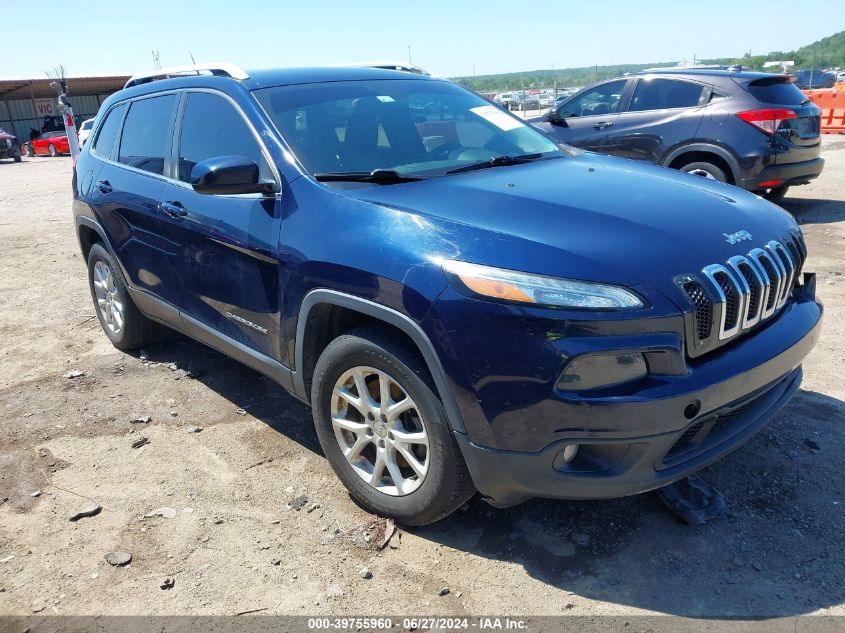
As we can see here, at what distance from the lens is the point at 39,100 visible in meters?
41.2

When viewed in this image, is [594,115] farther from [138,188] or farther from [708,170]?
[138,188]

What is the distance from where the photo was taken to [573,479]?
235 cm

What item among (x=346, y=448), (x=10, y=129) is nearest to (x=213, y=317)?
(x=346, y=448)

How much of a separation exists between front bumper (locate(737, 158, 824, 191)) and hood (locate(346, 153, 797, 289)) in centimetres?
493

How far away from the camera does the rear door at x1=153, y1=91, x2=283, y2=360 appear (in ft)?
10.4

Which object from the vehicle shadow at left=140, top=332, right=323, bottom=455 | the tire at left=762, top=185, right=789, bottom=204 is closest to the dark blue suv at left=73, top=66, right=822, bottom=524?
the vehicle shadow at left=140, top=332, right=323, bottom=455

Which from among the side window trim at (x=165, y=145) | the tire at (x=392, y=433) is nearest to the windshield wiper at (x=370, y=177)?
the tire at (x=392, y=433)

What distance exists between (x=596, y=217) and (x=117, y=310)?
3732mm

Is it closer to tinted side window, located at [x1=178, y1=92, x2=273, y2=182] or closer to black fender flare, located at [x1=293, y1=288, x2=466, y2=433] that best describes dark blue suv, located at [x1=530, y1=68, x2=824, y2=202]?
tinted side window, located at [x1=178, y1=92, x2=273, y2=182]

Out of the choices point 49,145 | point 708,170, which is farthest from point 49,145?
point 708,170

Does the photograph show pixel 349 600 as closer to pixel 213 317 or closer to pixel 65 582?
pixel 65 582

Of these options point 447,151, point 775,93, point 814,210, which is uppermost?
point 447,151

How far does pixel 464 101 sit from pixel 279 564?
106 inches

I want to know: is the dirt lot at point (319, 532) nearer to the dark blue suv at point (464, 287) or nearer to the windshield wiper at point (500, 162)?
the dark blue suv at point (464, 287)
